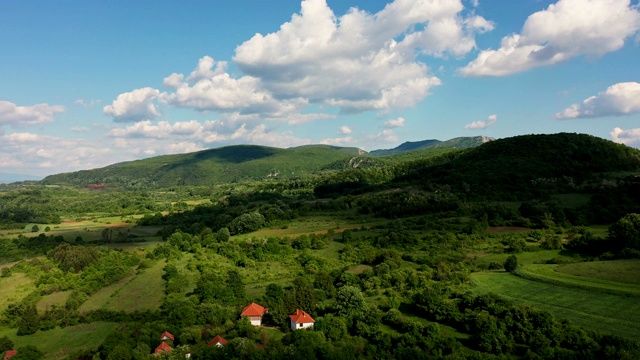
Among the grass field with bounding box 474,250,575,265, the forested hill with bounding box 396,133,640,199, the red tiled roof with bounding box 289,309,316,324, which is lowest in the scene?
the red tiled roof with bounding box 289,309,316,324

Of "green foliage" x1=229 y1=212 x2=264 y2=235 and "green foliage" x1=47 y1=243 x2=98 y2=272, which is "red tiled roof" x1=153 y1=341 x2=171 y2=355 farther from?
"green foliage" x1=229 y1=212 x2=264 y2=235

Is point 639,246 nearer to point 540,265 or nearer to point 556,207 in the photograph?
point 540,265

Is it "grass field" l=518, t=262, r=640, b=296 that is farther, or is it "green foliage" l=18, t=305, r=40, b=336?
"green foliage" l=18, t=305, r=40, b=336

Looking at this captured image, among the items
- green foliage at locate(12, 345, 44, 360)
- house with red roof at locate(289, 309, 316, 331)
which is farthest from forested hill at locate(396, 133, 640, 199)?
green foliage at locate(12, 345, 44, 360)

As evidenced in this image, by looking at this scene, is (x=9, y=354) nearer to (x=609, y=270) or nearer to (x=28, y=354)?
(x=28, y=354)

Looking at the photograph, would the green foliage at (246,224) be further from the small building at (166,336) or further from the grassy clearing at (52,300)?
the small building at (166,336)

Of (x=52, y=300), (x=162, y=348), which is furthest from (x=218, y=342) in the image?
(x=52, y=300)
